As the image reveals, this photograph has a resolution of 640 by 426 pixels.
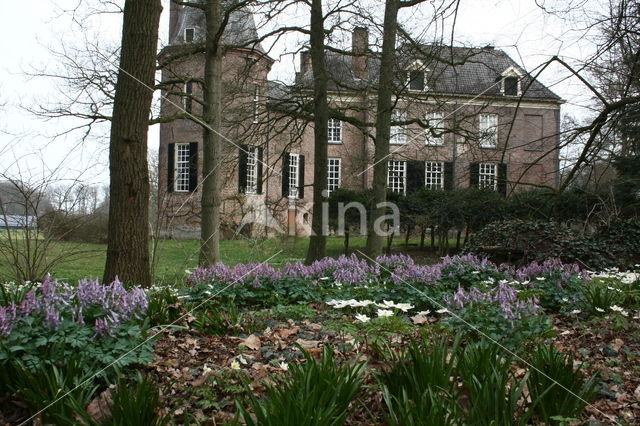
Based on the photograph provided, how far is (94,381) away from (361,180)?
21.6 metres

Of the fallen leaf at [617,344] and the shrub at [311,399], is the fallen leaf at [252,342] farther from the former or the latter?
the fallen leaf at [617,344]

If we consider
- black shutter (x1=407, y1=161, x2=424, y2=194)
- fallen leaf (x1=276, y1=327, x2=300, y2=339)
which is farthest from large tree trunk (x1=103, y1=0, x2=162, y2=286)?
black shutter (x1=407, y1=161, x2=424, y2=194)

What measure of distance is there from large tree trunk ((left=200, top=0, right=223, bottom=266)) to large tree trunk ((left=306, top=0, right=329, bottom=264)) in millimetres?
2118

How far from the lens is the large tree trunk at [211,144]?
10414 millimetres

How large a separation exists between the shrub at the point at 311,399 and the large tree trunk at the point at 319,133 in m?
8.94

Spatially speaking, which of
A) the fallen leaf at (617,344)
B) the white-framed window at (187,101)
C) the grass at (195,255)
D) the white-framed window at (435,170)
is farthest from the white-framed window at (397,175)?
the fallen leaf at (617,344)

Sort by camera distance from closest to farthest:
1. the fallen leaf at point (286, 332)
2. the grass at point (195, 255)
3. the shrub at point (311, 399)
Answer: the shrub at point (311, 399) → the fallen leaf at point (286, 332) → the grass at point (195, 255)

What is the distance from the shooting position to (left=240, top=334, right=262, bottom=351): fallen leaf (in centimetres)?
352

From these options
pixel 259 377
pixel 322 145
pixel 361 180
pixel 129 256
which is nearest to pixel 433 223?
pixel 322 145

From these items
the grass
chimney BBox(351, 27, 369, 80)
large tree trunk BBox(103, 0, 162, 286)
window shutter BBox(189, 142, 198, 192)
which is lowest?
the grass

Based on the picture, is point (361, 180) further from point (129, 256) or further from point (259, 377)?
point (259, 377)

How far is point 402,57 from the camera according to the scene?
11.1 m

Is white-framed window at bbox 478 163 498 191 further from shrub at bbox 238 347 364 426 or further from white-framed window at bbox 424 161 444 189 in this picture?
shrub at bbox 238 347 364 426

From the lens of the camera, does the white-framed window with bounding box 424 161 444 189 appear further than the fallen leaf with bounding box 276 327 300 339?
Yes
